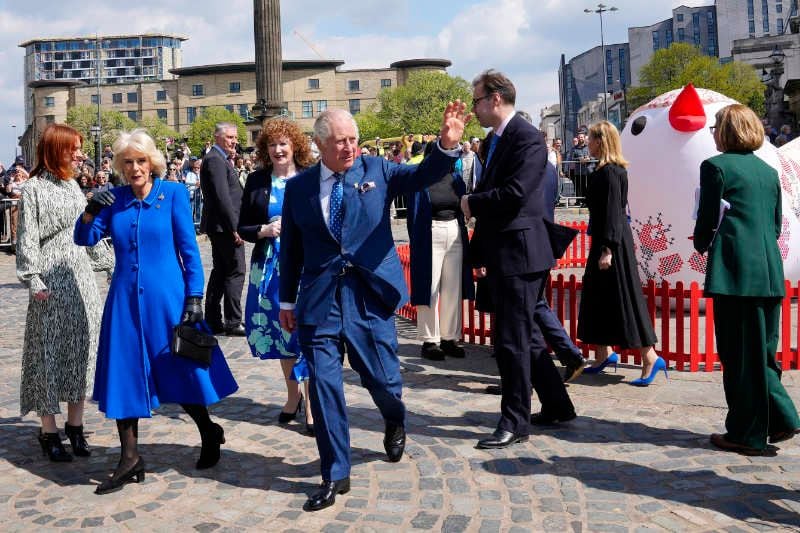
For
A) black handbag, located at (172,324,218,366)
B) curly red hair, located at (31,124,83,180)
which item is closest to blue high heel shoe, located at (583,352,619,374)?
black handbag, located at (172,324,218,366)

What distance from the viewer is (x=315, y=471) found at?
16.4ft

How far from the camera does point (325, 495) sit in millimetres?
4422

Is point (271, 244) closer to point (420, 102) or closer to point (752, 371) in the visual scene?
point (752, 371)

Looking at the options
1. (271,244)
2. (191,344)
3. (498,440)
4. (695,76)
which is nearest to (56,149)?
(271,244)

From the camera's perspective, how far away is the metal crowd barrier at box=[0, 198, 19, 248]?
804 inches

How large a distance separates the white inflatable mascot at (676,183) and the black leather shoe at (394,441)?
15.1ft

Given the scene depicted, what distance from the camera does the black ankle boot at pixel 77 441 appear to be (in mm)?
5430

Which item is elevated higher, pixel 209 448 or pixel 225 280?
pixel 225 280

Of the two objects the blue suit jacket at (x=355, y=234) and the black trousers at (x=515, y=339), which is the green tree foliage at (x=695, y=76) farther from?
the blue suit jacket at (x=355, y=234)

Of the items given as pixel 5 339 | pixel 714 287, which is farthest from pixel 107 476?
pixel 5 339

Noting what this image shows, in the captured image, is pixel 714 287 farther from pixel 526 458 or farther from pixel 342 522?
pixel 342 522

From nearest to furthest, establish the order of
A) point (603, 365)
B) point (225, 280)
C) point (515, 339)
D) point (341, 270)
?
point (341, 270) → point (515, 339) → point (603, 365) → point (225, 280)

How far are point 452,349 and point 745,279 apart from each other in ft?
11.3

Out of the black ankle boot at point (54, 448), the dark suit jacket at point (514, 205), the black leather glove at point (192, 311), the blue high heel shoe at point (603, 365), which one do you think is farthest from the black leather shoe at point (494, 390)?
the black ankle boot at point (54, 448)
